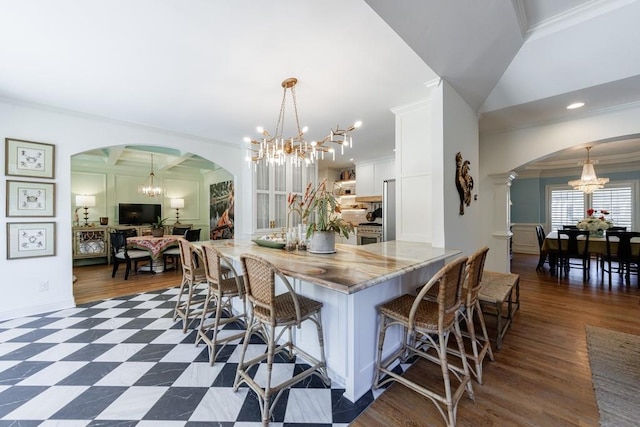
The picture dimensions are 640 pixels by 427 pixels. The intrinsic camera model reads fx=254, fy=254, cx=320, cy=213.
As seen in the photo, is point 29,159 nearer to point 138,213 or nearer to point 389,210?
point 138,213

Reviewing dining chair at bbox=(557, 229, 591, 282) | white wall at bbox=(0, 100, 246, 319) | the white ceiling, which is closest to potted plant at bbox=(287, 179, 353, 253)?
the white ceiling

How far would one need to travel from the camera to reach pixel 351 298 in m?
1.66

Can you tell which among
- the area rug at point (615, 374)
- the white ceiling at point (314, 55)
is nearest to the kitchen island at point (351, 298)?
the area rug at point (615, 374)

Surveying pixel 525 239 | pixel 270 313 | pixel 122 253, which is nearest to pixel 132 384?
pixel 270 313

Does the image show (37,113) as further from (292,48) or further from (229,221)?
(229,221)

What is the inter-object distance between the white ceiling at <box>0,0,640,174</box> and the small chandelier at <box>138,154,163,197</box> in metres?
3.58

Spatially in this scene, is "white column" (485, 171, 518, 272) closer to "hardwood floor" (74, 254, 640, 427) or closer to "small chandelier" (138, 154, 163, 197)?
"hardwood floor" (74, 254, 640, 427)

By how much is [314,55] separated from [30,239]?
3.93 meters

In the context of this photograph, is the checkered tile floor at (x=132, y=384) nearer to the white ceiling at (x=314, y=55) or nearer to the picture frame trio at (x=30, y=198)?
the picture frame trio at (x=30, y=198)

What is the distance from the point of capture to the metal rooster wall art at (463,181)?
285 cm

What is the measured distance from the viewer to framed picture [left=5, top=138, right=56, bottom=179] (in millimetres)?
2943

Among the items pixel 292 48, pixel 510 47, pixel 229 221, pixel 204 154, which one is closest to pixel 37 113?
pixel 204 154

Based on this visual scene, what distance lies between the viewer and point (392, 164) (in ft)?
18.8

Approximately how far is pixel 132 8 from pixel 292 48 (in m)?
1.06
